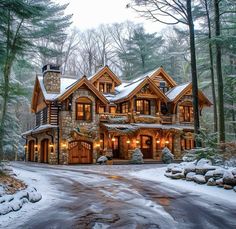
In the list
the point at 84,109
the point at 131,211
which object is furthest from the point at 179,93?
the point at 131,211

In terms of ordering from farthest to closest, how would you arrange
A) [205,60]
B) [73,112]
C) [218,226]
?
[205,60] → [73,112] → [218,226]

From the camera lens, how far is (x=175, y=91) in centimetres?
3369

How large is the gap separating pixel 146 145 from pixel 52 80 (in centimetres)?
1155

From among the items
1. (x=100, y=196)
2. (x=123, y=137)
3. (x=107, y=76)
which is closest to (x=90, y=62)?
(x=107, y=76)

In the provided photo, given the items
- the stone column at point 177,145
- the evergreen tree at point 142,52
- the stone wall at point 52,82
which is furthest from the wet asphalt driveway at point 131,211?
the evergreen tree at point 142,52

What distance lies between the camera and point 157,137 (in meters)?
31.3

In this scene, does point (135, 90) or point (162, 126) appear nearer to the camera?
point (162, 126)

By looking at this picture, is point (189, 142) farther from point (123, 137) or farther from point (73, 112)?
point (73, 112)

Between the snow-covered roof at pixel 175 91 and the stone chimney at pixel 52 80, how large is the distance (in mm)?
12015

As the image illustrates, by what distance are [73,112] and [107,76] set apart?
24.7ft

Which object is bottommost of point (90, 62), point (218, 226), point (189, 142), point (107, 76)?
point (218, 226)

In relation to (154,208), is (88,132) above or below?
above

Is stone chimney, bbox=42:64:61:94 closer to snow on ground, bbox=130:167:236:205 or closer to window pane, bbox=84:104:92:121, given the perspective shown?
window pane, bbox=84:104:92:121

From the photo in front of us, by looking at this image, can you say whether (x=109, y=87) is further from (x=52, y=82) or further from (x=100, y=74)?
(x=52, y=82)
